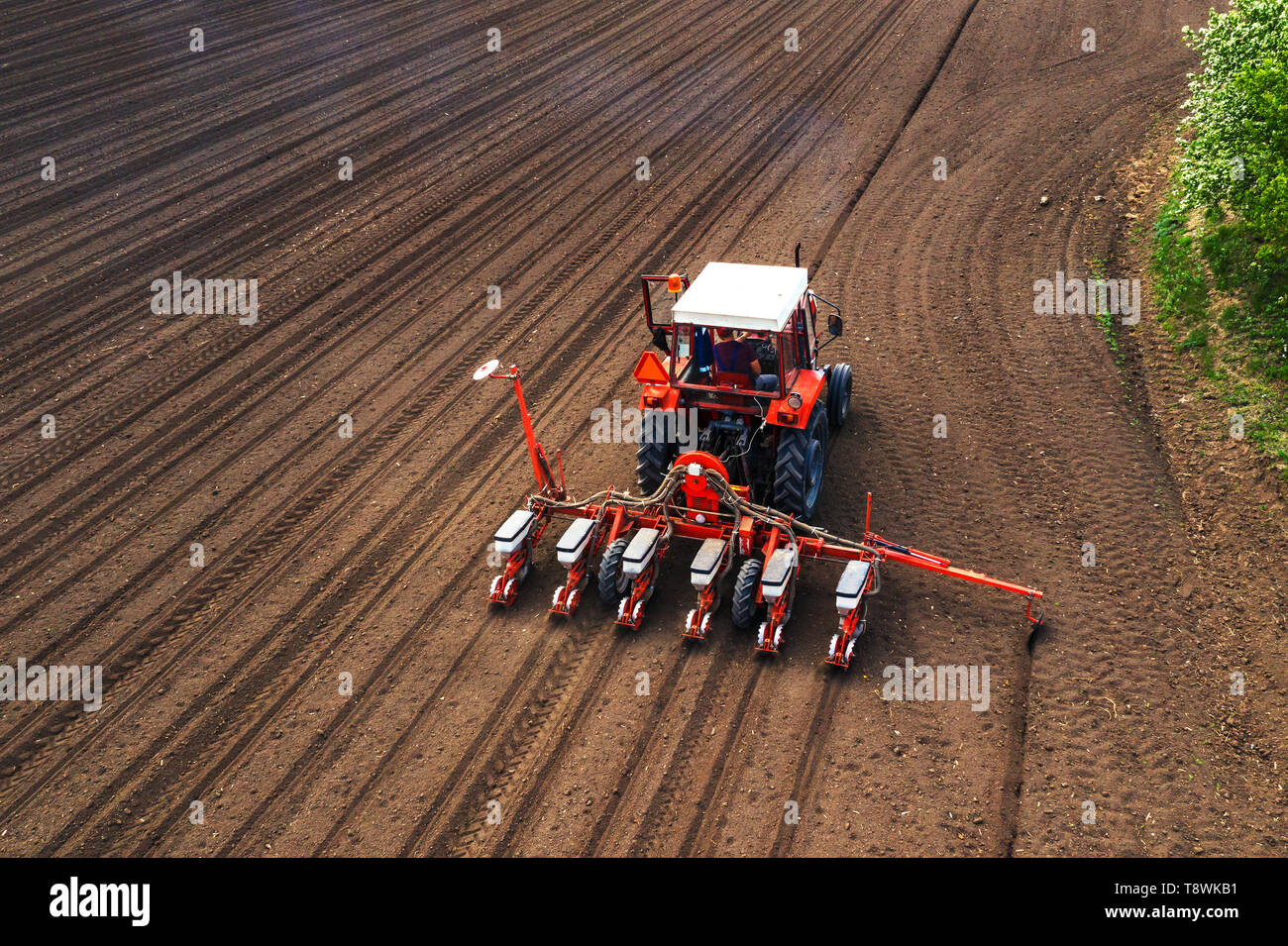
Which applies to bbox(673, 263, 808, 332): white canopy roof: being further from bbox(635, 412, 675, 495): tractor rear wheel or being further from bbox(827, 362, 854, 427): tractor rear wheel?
bbox(827, 362, 854, 427): tractor rear wheel

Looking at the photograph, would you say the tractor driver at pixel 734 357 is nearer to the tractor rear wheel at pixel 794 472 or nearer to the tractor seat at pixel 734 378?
the tractor seat at pixel 734 378

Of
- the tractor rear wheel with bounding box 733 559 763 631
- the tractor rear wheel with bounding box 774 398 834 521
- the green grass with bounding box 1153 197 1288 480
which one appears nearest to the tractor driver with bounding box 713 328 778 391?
the tractor rear wheel with bounding box 774 398 834 521

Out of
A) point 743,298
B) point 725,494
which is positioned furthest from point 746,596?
point 743,298

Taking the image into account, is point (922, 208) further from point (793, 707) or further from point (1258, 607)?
point (793, 707)

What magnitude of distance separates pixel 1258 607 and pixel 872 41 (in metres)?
17.5

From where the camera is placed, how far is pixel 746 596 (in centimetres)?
866

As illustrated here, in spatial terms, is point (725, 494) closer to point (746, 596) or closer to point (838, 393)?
point (746, 596)

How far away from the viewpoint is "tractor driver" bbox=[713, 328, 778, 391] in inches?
383

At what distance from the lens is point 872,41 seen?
22.7m

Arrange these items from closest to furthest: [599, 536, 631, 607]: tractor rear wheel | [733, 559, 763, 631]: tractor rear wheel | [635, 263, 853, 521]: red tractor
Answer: [733, 559, 763, 631]: tractor rear wheel < [599, 536, 631, 607]: tractor rear wheel < [635, 263, 853, 521]: red tractor

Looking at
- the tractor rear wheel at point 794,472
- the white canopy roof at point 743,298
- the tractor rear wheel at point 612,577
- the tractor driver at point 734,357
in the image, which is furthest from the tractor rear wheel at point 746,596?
the white canopy roof at point 743,298

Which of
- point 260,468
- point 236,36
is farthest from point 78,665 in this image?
point 236,36

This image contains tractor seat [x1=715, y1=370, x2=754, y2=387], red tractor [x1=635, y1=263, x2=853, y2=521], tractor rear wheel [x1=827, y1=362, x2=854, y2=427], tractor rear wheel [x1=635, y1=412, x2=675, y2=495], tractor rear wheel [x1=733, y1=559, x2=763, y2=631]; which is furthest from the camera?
tractor rear wheel [x1=827, y1=362, x2=854, y2=427]

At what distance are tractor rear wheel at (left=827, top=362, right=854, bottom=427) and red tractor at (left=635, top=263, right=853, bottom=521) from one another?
3.22 ft
